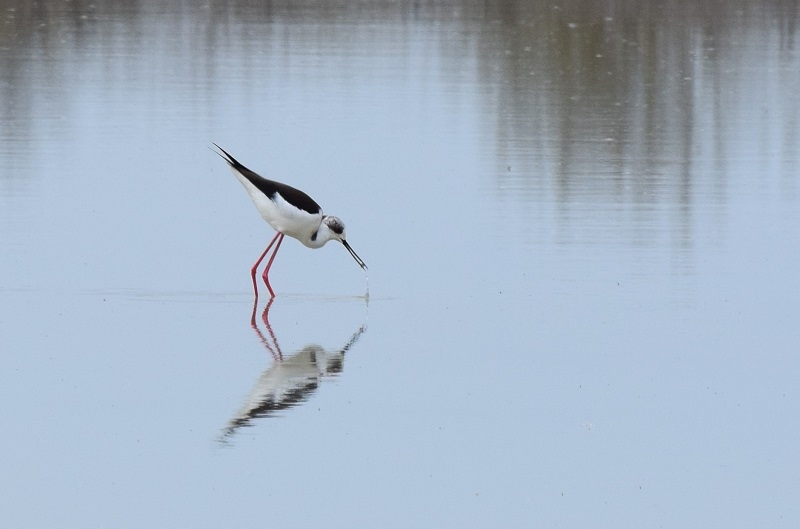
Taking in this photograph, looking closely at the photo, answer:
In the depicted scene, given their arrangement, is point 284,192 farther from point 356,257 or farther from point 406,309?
point 406,309

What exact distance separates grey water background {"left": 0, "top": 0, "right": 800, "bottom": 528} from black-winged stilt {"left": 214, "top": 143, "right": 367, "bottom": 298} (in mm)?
249

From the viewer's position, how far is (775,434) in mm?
6750

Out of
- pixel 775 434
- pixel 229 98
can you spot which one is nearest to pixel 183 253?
pixel 775 434

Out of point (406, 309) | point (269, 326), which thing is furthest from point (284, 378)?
point (406, 309)

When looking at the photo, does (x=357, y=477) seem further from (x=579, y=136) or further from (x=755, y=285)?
(x=579, y=136)

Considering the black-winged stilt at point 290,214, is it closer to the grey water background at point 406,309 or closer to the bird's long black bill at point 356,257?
the bird's long black bill at point 356,257

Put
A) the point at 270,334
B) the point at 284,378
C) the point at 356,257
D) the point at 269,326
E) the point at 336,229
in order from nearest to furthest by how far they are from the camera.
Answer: the point at 284,378 < the point at 270,334 < the point at 269,326 < the point at 356,257 < the point at 336,229

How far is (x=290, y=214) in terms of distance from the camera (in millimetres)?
9906

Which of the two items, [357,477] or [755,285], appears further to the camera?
[755,285]

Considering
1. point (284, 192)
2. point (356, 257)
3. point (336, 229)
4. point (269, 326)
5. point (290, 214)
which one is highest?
point (284, 192)

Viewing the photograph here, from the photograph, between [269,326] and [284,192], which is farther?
[284,192]

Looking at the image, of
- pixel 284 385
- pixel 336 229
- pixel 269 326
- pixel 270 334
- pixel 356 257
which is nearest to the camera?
pixel 284 385

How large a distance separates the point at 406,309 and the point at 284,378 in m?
1.66

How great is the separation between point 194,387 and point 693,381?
7.19 feet
